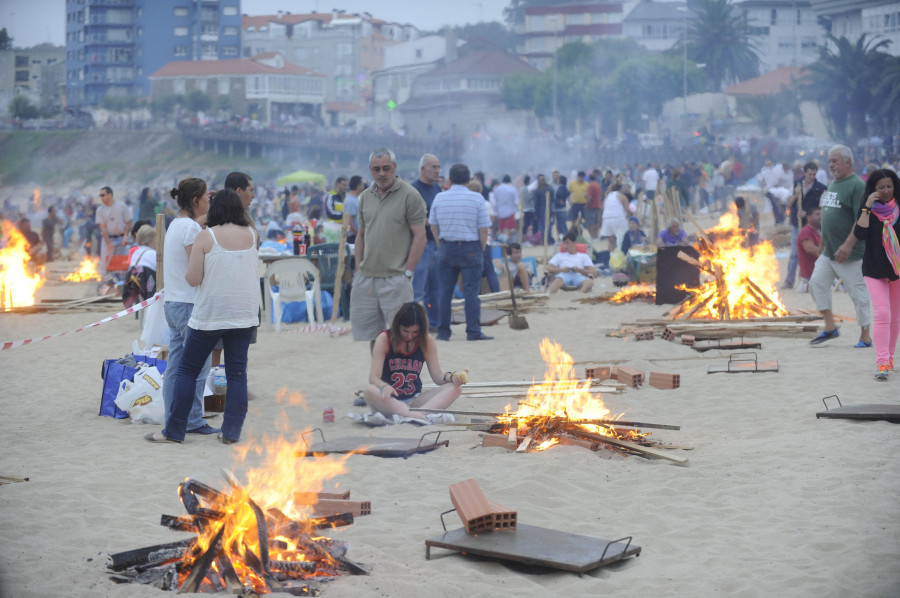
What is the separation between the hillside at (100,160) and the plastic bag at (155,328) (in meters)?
79.8

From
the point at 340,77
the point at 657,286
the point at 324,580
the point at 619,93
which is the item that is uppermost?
the point at 340,77

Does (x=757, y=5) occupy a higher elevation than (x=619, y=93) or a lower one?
higher

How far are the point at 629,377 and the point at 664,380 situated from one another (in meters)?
0.31

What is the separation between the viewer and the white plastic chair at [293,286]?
42.1 ft

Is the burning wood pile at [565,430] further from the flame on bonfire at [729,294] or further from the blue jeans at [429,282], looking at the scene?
the flame on bonfire at [729,294]

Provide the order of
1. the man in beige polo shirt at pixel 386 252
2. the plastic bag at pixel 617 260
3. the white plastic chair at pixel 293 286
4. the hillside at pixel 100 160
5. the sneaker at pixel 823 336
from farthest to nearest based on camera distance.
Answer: the hillside at pixel 100 160 → the plastic bag at pixel 617 260 → the white plastic chair at pixel 293 286 → the sneaker at pixel 823 336 → the man in beige polo shirt at pixel 386 252

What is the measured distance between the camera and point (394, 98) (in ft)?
372

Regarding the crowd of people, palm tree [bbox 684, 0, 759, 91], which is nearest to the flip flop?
the crowd of people

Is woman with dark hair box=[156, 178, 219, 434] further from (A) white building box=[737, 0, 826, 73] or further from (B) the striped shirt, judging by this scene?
(A) white building box=[737, 0, 826, 73]

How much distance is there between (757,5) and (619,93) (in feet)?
76.2

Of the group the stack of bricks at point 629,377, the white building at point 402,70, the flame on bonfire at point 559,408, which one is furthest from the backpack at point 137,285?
the white building at point 402,70

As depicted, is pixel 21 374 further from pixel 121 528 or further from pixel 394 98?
pixel 394 98

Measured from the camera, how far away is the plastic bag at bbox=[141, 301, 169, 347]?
9070 millimetres

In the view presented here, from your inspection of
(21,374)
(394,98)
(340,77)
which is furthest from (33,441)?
(340,77)
